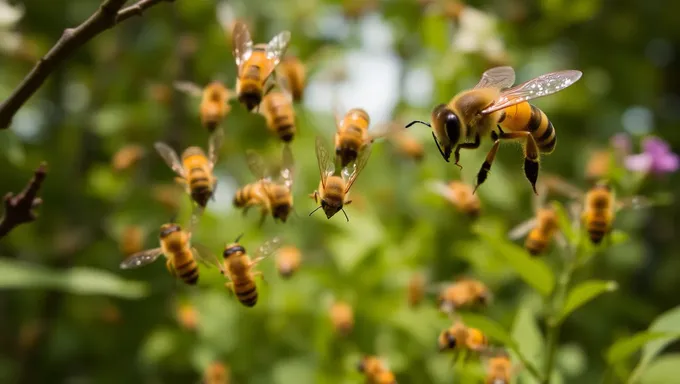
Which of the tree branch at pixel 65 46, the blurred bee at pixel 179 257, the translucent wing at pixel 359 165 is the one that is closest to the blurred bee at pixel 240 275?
the blurred bee at pixel 179 257

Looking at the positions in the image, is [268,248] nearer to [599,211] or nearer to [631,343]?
[599,211]

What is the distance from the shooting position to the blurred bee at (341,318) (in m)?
2.17

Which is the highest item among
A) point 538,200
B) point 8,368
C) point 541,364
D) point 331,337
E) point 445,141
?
point 445,141

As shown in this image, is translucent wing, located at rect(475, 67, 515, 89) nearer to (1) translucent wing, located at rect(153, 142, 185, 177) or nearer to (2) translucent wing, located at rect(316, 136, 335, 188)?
(2) translucent wing, located at rect(316, 136, 335, 188)

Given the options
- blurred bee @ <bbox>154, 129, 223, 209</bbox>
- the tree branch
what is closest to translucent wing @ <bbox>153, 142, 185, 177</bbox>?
Result: blurred bee @ <bbox>154, 129, 223, 209</bbox>

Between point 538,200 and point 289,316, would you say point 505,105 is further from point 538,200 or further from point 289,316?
point 289,316

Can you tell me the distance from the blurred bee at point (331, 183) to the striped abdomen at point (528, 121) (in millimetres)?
285

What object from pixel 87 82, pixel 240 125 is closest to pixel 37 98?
pixel 87 82

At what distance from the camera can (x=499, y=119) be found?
3.89ft

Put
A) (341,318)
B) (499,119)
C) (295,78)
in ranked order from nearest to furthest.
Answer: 1. (499,119)
2. (295,78)
3. (341,318)

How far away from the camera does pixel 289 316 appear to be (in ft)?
8.30

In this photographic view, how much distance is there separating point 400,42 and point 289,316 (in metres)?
1.80

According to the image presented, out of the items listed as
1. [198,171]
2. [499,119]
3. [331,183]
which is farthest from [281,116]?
[499,119]

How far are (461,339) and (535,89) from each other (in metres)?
0.68
